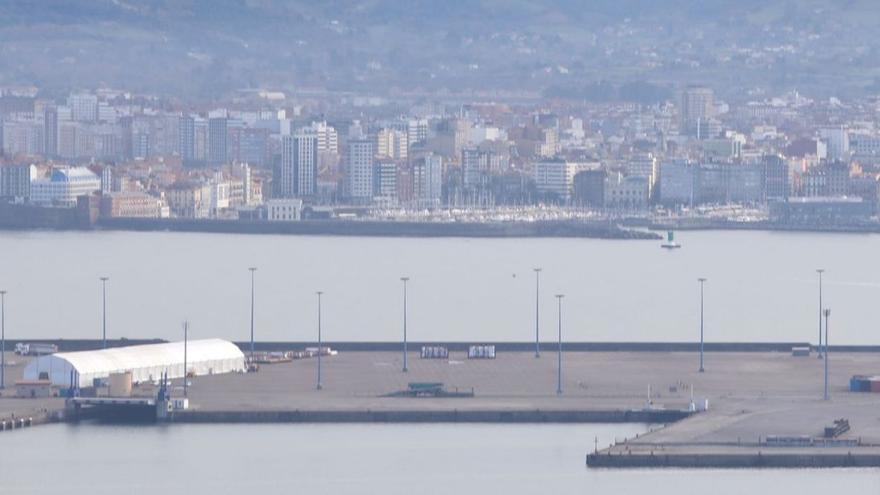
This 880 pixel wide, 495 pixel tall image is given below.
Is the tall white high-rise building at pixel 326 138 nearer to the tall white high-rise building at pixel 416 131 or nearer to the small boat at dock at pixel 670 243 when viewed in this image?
the tall white high-rise building at pixel 416 131

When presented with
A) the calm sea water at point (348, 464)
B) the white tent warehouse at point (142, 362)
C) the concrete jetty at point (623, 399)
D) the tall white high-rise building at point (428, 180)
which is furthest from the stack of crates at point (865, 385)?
the tall white high-rise building at point (428, 180)

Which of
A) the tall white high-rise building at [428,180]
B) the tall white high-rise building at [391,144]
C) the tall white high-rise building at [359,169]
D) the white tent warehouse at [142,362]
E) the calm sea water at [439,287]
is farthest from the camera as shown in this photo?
the tall white high-rise building at [391,144]

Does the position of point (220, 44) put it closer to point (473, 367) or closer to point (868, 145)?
point (868, 145)

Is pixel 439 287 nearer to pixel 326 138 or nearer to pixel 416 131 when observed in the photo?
pixel 326 138

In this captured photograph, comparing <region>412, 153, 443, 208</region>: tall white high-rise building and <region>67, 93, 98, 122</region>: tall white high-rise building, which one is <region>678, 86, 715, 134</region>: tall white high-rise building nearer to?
<region>67, 93, 98, 122</region>: tall white high-rise building

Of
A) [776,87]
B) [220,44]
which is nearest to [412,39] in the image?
[220,44]
